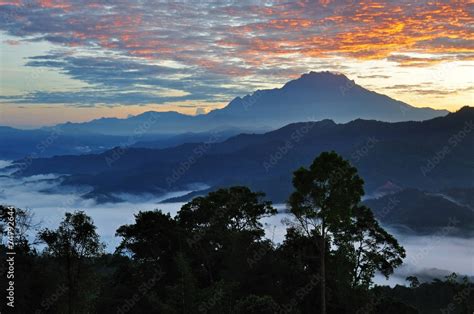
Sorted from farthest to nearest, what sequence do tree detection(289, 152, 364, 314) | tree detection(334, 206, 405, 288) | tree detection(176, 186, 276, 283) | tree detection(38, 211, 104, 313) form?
tree detection(334, 206, 405, 288)
tree detection(176, 186, 276, 283)
tree detection(38, 211, 104, 313)
tree detection(289, 152, 364, 314)

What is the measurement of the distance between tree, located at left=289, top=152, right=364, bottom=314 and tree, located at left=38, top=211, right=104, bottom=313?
597 inches

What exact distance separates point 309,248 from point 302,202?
959 cm

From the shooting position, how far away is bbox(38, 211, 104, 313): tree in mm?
34312

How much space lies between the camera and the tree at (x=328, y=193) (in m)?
33.0

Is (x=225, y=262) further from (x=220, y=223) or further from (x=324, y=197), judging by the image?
(x=324, y=197)

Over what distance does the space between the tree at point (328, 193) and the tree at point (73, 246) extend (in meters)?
15.2

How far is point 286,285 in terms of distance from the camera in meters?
40.0

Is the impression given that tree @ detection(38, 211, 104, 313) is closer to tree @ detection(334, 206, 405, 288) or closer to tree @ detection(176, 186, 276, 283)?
tree @ detection(176, 186, 276, 283)

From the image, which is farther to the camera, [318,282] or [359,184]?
[318,282]

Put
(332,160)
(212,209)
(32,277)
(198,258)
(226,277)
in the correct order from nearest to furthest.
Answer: (332,160), (32,277), (226,277), (198,258), (212,209)

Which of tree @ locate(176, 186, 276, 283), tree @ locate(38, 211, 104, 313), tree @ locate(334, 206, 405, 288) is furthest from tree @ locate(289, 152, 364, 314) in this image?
tree @ locate(38, 211, 104, 313)

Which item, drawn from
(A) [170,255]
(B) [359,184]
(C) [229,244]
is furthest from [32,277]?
(B) [359,184]

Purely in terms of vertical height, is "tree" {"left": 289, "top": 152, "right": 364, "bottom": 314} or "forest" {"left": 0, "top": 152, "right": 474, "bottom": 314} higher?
"tree" {"left": 289, "top": 152, "right": 364, "bottom": 314}

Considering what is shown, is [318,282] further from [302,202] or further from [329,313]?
[302,202]
